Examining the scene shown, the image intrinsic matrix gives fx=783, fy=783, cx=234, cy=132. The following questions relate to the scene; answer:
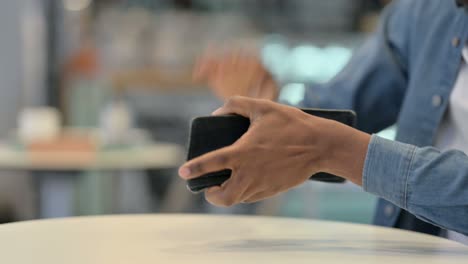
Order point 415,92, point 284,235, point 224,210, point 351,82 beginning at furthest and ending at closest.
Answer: point 224,210 < point 351,82 < point 415,92 < point 284,235

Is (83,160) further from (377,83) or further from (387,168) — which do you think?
(387,168)

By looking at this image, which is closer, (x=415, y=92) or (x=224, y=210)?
(x=415, y=92)

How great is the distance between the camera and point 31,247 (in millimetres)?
949

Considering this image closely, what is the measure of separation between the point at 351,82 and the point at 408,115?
17cm

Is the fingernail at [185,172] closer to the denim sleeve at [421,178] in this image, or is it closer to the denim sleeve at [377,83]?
the denim sleeve at [421,178]

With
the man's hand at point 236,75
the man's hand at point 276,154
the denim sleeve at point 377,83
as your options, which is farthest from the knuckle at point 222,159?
the denim sleeve at point 377,83

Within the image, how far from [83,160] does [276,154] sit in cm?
203

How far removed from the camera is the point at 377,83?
1544 millimetres

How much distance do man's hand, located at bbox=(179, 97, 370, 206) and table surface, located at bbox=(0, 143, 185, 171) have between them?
197cm

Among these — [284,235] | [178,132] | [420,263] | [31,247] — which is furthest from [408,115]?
[178,132]

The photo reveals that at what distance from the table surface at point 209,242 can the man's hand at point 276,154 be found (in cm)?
8

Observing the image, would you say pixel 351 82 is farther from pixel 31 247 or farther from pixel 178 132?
pixel 178 132

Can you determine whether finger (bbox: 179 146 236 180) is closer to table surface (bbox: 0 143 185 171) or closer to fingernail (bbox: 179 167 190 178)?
fingernail (bbox: 179 167 190 178)

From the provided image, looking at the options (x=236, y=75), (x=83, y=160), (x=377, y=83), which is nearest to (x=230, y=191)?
(x=236, y=75)
